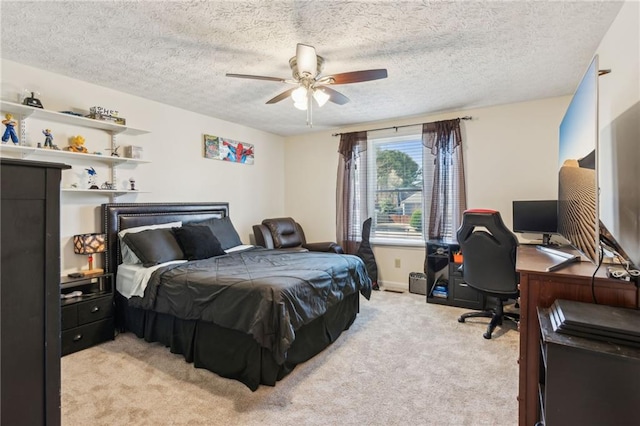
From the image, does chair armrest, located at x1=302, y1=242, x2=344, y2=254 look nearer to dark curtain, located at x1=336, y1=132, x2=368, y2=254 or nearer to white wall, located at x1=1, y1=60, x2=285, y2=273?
dark curtain, located at x1=336, y1=132, x2=368, y2=254

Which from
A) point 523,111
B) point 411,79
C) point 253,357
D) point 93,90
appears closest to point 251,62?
point 411,79

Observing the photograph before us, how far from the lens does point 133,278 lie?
289 centimetres

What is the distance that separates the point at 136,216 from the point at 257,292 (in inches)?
81.4

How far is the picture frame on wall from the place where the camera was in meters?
4.36

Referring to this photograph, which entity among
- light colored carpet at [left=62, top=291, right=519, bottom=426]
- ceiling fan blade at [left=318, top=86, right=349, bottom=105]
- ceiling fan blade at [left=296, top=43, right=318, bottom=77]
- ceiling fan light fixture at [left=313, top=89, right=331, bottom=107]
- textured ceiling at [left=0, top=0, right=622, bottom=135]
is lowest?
light colored carpet at [left=62, top=291, right=519, bottom=426]

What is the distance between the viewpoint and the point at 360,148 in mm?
4840

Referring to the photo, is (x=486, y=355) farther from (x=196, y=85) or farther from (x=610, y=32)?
(x=196, y=85)

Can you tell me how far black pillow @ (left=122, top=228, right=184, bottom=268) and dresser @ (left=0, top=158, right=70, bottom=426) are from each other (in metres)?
2.24

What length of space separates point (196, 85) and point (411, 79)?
2180mm

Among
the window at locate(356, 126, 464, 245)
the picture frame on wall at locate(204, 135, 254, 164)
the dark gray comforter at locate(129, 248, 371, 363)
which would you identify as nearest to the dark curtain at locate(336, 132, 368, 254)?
the window at locate(356, 126, 464, 245)

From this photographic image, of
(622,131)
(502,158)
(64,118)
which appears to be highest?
(64,118)

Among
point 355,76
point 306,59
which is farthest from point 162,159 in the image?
point 355,76

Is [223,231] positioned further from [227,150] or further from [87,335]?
[87,335]

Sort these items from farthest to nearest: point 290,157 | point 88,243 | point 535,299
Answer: point 290,157, point 88,243, point 535,299
